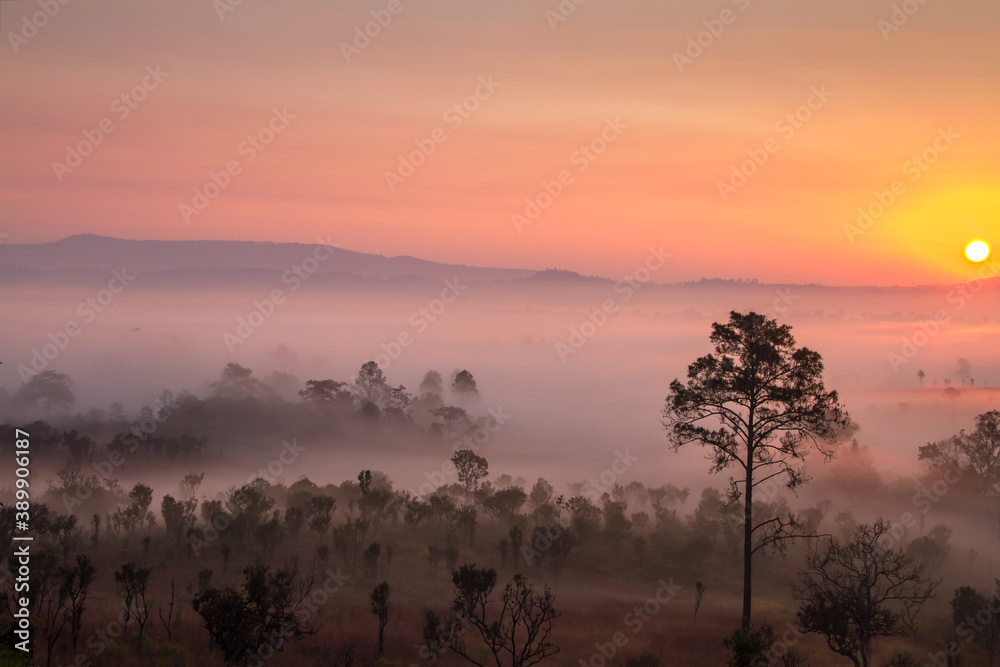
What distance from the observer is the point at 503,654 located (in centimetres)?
3744

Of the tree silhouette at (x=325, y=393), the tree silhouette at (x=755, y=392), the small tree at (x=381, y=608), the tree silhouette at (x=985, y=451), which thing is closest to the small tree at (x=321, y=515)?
the small tree at (x=381, y=608)

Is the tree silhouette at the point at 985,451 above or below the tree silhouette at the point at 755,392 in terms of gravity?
above

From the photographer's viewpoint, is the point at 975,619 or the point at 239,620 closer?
the point at 239,620

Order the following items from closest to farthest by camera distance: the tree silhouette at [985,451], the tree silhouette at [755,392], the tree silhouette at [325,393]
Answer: the tree silhouette at [755,392] < the tree silhouette at [985,451] < the tree silhouette at [325,393]

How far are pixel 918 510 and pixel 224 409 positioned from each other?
464 ft

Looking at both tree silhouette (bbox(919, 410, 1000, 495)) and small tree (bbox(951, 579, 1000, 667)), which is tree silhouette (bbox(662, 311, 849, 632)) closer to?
small tree (bbox(951, 579, 1000, 667))

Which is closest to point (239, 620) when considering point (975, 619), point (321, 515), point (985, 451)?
point (321, 515)

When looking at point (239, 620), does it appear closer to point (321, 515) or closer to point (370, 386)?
point (321, 515)

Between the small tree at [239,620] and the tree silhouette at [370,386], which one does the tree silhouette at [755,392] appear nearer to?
the small tree at [239,620]

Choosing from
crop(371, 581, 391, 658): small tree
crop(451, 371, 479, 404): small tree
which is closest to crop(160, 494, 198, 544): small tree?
crop(371, 581, 391, 658): small tree

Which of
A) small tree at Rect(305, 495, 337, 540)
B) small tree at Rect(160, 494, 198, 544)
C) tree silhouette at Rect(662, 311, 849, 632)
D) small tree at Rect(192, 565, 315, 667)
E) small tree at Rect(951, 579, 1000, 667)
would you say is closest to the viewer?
small tree at Rect(192, 565, 315, 667)

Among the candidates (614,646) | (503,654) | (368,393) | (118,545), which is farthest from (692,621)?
(368,393)

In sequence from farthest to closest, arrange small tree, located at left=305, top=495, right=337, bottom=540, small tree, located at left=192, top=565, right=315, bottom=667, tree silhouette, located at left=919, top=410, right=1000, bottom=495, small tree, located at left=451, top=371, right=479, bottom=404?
small tree, located at left=451, top=371, right=479, bottom=404, tree silhouette, located at left=919, top=410, right=1000, bottom=495, small tree, located at left=305, top=495, right=337, bottom=540, small tree, located at left=192, top=565, right=315, bottom=667

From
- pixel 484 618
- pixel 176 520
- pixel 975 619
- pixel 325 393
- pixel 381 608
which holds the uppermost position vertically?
pixel 325 393
